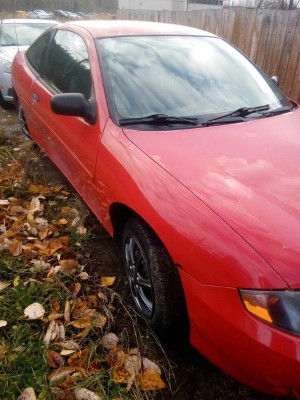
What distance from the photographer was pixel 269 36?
5.18m

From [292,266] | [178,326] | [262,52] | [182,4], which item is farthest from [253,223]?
[182,4]

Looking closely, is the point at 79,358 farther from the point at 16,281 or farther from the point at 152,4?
the point at 152,4

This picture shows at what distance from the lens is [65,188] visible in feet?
11.7

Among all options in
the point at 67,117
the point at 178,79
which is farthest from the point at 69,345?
the point at 178,79

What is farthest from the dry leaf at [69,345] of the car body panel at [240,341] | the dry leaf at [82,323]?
the car body panel at [240,341]

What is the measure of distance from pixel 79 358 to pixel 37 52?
3.28m

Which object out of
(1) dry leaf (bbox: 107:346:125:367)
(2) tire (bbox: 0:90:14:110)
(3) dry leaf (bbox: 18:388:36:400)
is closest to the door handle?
(1) dry leaf (bbox: 107:346:125:367)

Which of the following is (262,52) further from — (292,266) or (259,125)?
(292,266)

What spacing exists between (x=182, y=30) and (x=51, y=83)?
4.13 ft

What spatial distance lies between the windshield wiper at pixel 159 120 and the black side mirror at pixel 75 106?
0.26 meters

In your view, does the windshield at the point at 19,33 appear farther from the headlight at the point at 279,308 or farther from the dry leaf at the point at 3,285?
the headlight at the point at 279,308

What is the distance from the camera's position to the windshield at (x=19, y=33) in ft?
21.0

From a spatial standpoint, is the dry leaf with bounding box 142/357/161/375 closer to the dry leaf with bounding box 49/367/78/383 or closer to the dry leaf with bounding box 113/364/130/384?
the dry leaf with bounding box 113/364/130/384

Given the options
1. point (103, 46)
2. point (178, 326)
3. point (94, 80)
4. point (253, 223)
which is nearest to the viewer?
point (253, 223)
